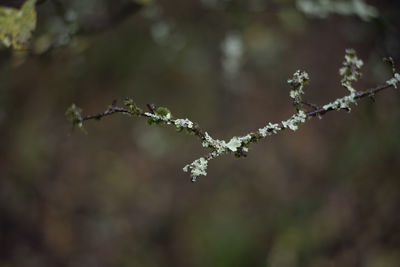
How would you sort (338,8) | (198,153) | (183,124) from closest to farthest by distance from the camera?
(183,124), (338,8), (198,153)

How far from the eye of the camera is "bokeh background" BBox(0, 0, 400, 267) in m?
1.88

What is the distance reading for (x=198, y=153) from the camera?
2500 millimetres

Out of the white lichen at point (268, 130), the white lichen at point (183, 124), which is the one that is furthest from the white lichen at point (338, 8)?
the white lichen at point (183, 124)

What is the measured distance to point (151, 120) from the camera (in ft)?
2.50

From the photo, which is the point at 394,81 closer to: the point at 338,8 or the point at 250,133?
the point at 250,133

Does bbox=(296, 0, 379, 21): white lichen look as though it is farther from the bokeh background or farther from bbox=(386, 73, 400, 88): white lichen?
bbox=(386, 73, 400, 88): white lichen

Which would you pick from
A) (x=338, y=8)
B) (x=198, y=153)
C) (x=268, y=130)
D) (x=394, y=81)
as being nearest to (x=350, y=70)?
(x=394, y=81)

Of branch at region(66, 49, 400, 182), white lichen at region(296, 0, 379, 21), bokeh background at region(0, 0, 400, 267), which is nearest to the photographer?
branch at region(66, 49, 400, 182)

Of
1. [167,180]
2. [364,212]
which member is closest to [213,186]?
[167,180]

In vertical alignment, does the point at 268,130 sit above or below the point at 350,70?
below

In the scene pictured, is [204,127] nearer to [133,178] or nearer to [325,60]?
[133,178]

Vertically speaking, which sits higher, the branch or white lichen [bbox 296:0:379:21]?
white lichen [bbox 296:0:379:21]

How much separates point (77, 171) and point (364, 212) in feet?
6.60

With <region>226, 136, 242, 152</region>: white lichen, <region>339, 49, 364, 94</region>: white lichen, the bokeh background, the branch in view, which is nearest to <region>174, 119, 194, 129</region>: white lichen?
the branch
